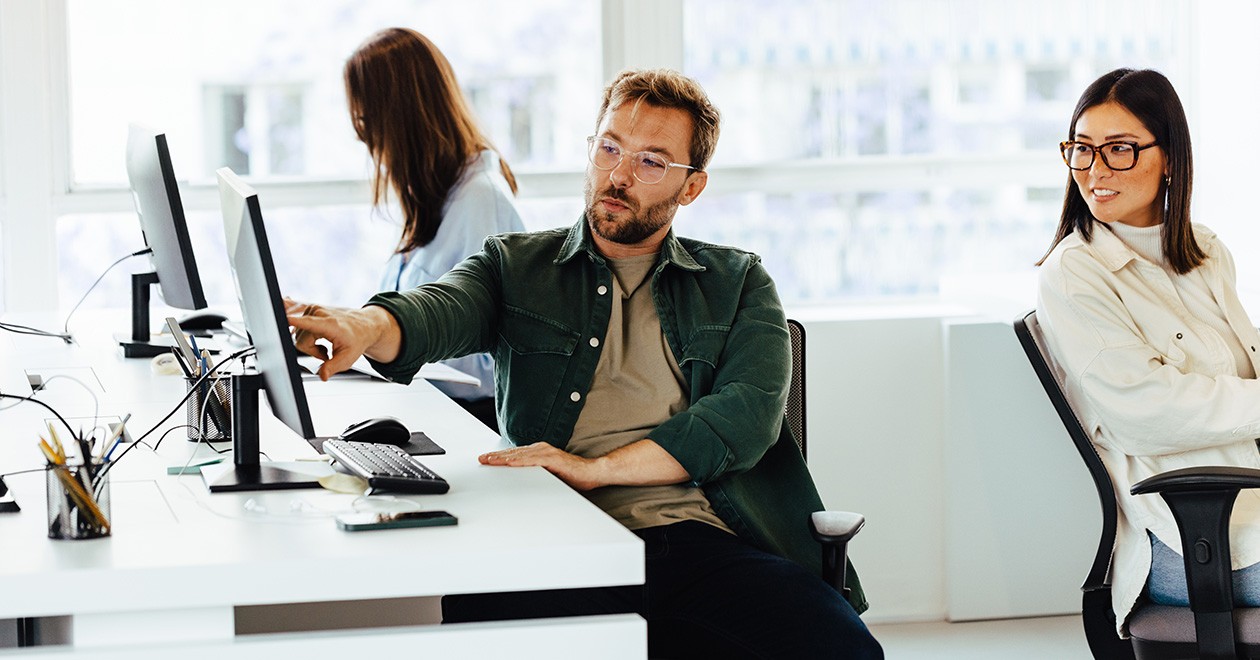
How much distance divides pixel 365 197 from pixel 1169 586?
8.09ft

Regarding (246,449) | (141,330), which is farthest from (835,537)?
(141,330)

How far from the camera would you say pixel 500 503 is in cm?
167

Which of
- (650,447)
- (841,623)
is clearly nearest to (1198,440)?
(841,623)

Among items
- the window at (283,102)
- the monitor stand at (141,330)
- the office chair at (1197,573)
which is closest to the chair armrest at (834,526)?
the office chair at (1197,573)

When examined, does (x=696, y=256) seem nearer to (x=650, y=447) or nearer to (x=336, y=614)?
(x=650, y=447)

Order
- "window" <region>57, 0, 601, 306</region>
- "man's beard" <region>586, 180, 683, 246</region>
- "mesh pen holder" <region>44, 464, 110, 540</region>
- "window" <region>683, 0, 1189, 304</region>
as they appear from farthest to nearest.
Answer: "window" <region>683, 0, 1189, 304</region>
"window" <region>57, 0, 601, 306</region>
"man's beard" <region>586, 180, 683, 246</region>
"mesh pen holder" <region>44, 464, 110, 540</region>

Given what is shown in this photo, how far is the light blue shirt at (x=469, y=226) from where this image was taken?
311cm

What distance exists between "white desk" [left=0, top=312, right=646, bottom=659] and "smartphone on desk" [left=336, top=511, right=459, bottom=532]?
0.01m

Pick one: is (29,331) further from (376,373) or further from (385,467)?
(385,467)

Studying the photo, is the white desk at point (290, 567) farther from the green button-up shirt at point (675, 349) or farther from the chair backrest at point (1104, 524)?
the chair backrest at point (1104, 524)

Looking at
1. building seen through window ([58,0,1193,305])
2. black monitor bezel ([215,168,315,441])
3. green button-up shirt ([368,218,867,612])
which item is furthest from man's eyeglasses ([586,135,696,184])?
building seen through window ([58,0,1193,305])

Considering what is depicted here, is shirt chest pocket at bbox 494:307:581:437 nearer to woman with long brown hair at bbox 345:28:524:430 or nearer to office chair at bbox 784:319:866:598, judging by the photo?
office chair at bbox 784:319:866:598

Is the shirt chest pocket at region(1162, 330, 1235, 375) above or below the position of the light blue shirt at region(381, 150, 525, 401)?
below

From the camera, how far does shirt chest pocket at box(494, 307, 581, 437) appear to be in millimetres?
2230
